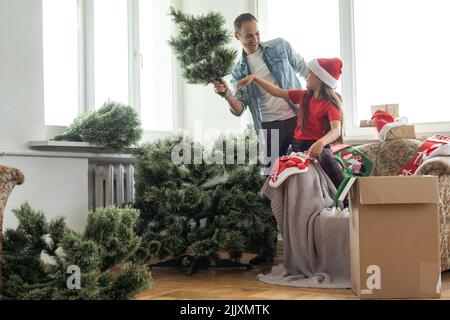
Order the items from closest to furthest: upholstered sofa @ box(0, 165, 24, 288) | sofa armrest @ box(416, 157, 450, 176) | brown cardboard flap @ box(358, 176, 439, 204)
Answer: upholstered sofa @ box(0, 165, 24, 288) < brown cardboard flap @ box(358, 176, 439, 204) < sofa armrest @ box(416, 157, 450, 176)

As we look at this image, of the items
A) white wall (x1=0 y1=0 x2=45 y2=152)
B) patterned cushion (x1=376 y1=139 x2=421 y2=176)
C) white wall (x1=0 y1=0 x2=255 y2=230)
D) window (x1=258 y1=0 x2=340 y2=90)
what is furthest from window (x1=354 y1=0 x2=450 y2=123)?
white wall (x1=0 y1=0 x2=45 y2=152)

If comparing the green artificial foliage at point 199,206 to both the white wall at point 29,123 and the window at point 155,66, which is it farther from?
the window at point 155,66

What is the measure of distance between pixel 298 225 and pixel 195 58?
1.09m

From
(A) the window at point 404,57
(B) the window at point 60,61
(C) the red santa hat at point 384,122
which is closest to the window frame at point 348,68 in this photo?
(A) the window at point 404,57

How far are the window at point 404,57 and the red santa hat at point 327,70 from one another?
0.95 meters

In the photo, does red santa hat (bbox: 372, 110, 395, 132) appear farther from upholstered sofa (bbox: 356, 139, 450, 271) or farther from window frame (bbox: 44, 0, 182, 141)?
window frame (bbox: 44, 0, 182, 141)

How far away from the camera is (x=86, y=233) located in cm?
269

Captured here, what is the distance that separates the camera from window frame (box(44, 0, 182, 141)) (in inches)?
173

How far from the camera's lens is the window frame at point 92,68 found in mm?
4402

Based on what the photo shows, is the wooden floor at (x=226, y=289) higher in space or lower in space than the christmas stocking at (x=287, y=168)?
lower

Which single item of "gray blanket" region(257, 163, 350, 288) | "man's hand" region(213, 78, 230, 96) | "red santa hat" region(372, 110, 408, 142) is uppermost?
"man's hand" region(213, 78, 230, 96)

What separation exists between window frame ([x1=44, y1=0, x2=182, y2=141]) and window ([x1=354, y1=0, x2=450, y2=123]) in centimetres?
133

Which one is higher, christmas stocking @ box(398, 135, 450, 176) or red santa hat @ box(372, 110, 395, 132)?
red santa hat @ box(372, 110, 395, 132)
